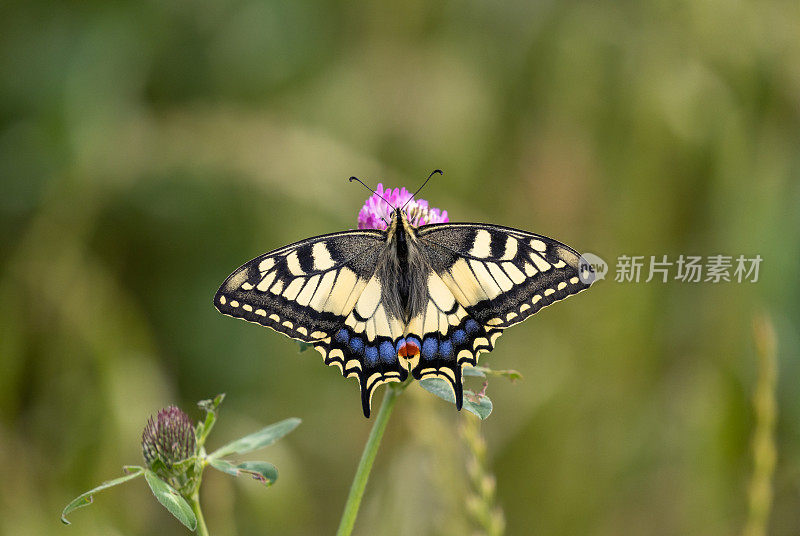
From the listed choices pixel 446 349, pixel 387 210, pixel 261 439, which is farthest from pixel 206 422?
pixel 387 210

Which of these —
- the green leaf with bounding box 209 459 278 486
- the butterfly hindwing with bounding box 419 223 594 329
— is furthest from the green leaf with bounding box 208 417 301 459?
the butterfly hindwing with bounding box 419 223 594 329

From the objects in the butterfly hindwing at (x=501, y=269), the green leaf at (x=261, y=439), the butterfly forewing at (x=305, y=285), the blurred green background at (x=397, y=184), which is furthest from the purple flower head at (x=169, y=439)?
the blurred green background at (x=397, y=184)

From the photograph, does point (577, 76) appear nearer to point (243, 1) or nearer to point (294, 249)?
point (243, 1)

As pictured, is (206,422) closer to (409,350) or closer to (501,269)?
(409,350)

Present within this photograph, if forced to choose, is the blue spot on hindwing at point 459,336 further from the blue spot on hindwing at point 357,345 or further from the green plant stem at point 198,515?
the green plant stem at point 198,515

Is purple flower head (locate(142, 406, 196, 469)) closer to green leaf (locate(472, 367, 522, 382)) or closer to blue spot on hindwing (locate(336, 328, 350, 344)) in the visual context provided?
blue spot on hindwing (locate(336, 328, 350, 344))
